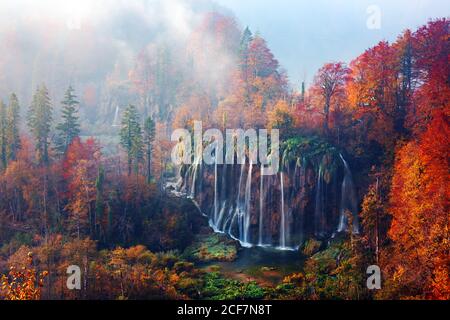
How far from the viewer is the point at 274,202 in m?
37.6

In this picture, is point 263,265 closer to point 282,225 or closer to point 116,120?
point 282,225

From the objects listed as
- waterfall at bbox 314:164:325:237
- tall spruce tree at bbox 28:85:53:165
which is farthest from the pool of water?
tall spruce tree at bbox 28:85:53:165

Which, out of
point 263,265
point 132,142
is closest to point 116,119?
point 132,142

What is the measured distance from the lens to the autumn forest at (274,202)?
23844mm

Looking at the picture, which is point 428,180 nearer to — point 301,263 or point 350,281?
point 350,281

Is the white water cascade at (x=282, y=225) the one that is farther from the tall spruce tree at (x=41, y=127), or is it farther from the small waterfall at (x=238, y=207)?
the tall spruce tree at (x=41, y=127)

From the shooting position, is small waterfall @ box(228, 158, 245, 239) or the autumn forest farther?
small waterfall @ box(228, 158, 245, 239)

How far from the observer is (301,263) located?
3088cm

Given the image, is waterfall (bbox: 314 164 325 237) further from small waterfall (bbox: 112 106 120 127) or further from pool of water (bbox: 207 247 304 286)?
small waterfall (bbox: 112 106 120 127)

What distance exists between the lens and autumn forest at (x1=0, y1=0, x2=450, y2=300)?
2384 centimetres

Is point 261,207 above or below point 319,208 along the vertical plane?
below

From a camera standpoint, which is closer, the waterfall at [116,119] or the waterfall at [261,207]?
the waterfall at [261,207]

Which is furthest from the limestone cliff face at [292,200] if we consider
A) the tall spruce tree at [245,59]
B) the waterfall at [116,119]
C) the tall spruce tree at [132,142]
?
the waterfall at [116,119]
